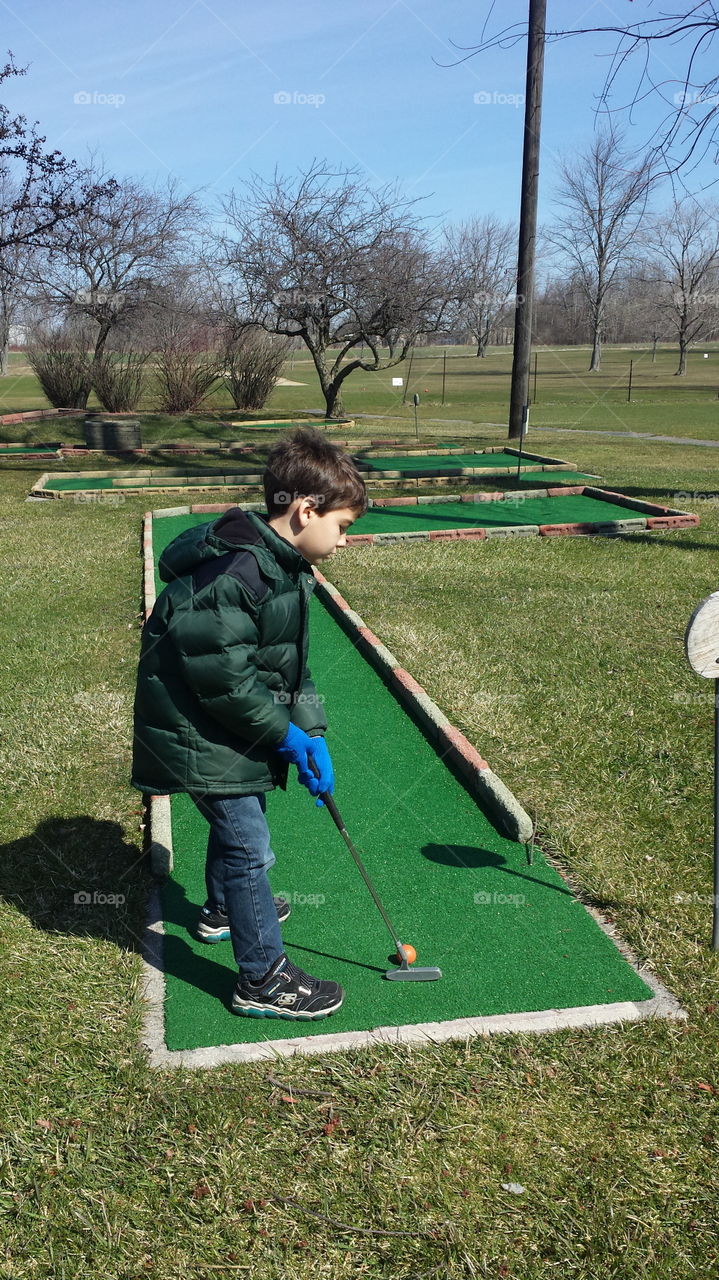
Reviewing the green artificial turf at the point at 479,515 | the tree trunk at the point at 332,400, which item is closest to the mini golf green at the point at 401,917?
the green artificial turf at the point at 479,515

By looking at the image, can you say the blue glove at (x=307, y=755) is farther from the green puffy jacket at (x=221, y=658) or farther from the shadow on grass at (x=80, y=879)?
the shadow on grass at (x=80, y=879)

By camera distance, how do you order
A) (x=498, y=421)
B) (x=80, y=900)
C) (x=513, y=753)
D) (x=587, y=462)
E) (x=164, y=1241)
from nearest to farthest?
(x=164, y=1241) < (x=80, y=900) < (x=513, y=753) < (x=587, y=462) < (x=498, y=421)

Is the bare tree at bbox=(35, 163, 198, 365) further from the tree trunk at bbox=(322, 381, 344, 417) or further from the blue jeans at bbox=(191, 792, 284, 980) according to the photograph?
the blue jeans at bbox=(191, 792, 284, 980)

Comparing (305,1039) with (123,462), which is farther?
(123,462)

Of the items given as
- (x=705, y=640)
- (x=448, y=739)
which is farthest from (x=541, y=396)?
(x=705, y=640)

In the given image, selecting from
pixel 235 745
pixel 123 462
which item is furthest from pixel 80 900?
pixel 123 462

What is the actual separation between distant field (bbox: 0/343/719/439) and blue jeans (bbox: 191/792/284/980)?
18116 millimetres

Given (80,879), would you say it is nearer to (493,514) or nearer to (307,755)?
(307,755)

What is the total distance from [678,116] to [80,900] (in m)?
7.84

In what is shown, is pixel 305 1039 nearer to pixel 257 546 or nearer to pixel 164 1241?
pixel 164 1241

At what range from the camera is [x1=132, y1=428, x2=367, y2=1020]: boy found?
8.51ft

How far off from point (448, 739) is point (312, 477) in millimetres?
2277

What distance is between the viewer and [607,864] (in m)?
3.67

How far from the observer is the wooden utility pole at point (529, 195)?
643 inches
